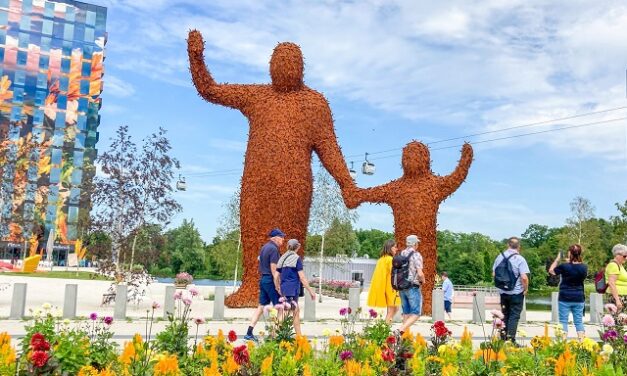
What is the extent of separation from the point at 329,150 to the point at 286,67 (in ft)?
7.23

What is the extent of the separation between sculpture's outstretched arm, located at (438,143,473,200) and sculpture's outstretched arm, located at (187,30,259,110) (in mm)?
5114

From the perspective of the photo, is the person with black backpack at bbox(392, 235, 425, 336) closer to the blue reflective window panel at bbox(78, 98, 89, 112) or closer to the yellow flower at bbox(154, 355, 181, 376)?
the yellow flower at bbox(154, 355, 181, 376)

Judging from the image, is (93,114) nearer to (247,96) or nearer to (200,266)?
(200,266)

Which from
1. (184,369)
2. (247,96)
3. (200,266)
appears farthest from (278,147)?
(200,266)

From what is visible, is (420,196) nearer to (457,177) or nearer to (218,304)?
(457,177)

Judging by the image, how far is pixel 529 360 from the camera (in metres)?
5.45

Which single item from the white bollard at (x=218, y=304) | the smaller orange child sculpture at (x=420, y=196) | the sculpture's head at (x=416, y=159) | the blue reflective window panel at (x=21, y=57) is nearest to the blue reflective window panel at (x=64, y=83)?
the blue reflective window panel at (x=21, y=57)

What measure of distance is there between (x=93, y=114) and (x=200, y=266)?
22794 mm

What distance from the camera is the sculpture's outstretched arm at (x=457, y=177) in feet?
48.5

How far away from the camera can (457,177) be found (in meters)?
14.8

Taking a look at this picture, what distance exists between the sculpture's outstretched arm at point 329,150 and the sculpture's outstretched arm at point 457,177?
83.4 inches

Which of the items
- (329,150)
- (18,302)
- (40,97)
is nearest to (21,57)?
(40,97)

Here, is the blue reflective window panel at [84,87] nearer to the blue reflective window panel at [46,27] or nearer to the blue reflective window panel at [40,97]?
the blue reflective window panel at [40,97]

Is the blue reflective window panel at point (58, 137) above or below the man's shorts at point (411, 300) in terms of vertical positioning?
above
